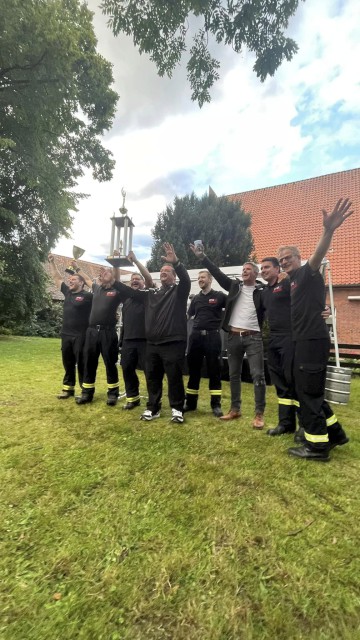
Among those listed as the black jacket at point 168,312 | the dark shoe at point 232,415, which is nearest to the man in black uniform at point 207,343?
the dark shoe at point 232,415

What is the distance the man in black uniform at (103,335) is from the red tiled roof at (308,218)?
13.4 m

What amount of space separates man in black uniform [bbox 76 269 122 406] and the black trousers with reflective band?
273 centimetres

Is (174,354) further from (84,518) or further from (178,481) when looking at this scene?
(84,518)

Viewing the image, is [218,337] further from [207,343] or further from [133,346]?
[133,346]

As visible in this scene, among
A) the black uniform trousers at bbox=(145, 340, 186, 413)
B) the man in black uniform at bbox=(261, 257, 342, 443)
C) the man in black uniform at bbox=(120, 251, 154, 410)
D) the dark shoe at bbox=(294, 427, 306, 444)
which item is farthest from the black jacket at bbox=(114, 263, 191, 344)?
the dark shoe at bbox=(294, 427, 306, 444)

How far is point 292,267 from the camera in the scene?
3508 mm

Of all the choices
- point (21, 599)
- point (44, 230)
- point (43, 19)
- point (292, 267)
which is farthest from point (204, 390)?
point (44, 230)

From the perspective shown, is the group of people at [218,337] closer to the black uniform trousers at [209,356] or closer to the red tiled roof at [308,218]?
the black uniform trousers at [209,356]

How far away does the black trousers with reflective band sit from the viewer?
3.05 m

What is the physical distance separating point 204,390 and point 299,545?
4.68 metres

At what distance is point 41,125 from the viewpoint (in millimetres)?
11461

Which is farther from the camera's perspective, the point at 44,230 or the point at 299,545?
the point at 44,230

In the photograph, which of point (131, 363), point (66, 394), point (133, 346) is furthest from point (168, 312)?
point (66, 394)

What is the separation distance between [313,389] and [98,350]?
3.04 meters
